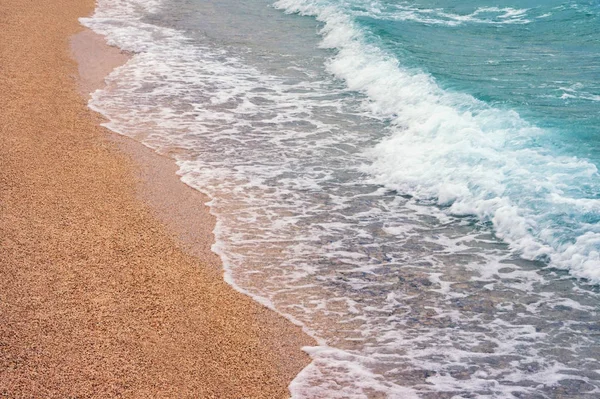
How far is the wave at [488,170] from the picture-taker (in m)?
7.35

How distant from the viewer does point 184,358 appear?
5223 mm

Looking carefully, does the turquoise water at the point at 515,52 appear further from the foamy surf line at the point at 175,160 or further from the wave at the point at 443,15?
the foamy surf line at the point at 175,160

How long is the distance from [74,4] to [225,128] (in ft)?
38.0

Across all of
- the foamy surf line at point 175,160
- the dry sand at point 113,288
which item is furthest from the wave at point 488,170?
the dry sand at point 113,288

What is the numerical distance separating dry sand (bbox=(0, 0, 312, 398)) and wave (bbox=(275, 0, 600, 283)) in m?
2.96

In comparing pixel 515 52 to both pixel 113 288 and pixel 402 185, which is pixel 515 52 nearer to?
pixel 402 185

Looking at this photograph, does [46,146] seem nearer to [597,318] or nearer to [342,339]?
[342,339]

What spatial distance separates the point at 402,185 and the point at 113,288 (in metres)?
4.29

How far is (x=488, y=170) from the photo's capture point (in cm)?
893

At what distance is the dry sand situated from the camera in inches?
196

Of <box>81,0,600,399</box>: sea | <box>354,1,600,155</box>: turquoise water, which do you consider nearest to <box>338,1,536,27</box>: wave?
<box>354,1,600,155</box>: turquoise water

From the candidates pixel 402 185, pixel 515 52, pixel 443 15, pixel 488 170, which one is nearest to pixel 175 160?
pixel 402 185

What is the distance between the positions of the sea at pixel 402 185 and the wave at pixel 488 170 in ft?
0.10

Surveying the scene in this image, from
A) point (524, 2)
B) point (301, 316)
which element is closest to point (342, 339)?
point (301, 316)
